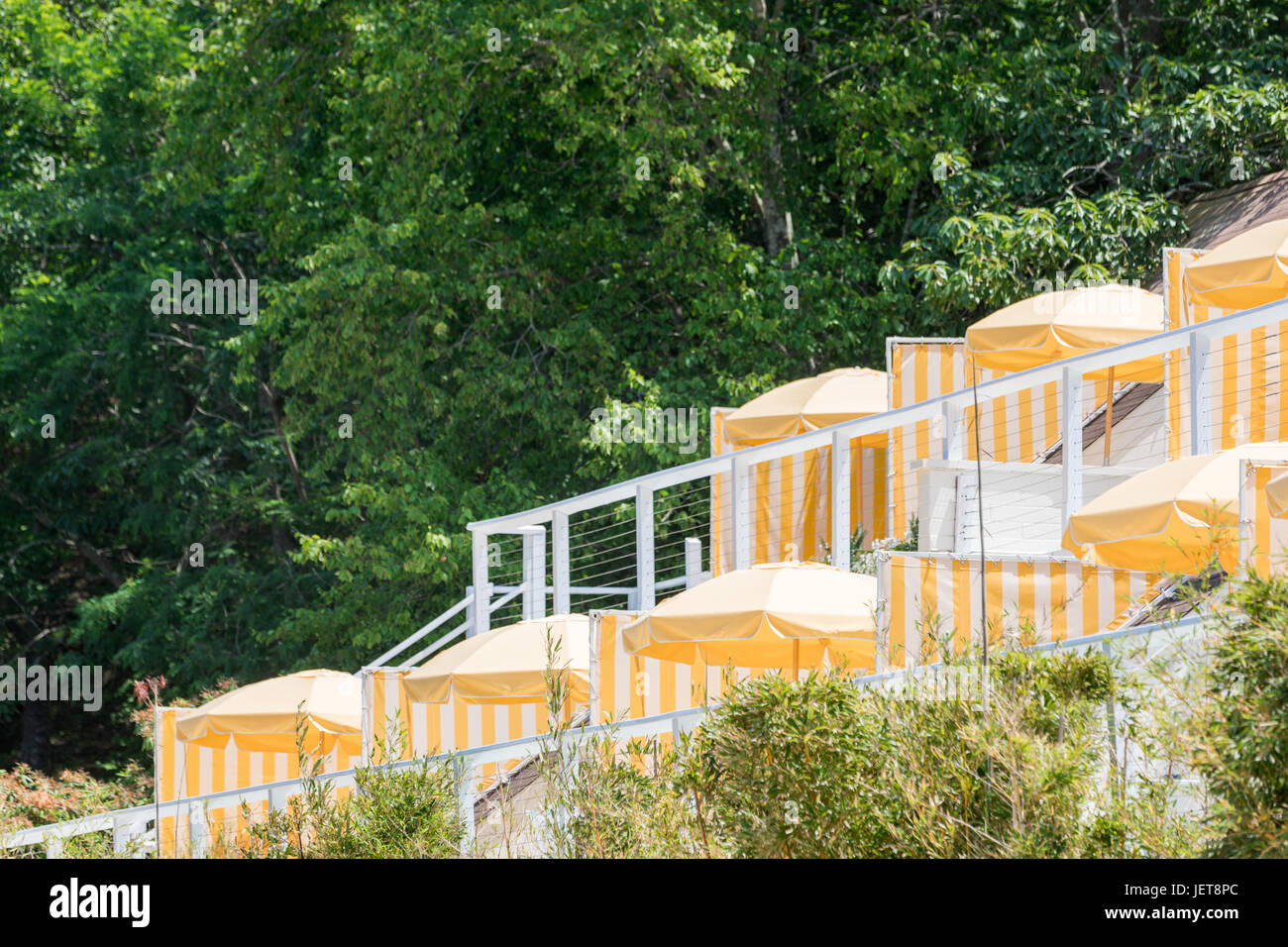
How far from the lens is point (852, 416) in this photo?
11836 mm

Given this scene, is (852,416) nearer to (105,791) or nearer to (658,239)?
(658,239)

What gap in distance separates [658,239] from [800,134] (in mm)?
2829

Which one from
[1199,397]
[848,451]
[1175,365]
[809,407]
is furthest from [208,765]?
[1199,397]

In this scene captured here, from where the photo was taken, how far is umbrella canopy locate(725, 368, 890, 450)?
39.0 ft

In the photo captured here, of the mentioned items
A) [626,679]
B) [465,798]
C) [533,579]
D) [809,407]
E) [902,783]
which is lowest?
[465,798]

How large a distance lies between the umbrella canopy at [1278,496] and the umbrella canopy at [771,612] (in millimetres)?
2328

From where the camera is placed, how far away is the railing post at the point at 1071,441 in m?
8.05

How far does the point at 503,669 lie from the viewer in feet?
30.9

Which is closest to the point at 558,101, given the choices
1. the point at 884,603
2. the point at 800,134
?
the point at 800,134

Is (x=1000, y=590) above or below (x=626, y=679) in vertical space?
above

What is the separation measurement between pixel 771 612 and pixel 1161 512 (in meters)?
2.19

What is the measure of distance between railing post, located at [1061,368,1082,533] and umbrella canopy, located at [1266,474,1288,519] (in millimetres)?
2488

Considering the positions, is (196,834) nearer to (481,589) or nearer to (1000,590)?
(481,589)

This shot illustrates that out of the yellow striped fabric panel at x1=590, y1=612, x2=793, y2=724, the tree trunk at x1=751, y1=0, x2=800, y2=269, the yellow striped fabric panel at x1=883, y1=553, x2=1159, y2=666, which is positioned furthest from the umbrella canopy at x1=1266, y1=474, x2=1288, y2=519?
the tree trunk at x1=751, y1=0, x2=800, y2=269
